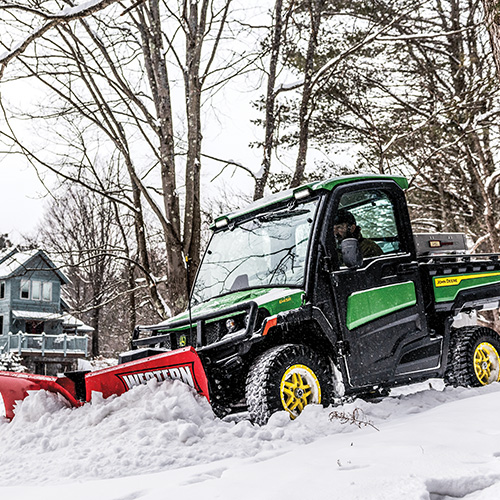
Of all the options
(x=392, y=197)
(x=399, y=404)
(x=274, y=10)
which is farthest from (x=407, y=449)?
(x=274, y=10)

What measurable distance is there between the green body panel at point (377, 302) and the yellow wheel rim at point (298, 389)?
28.3 inches

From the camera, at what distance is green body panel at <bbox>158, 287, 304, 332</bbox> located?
5.19m

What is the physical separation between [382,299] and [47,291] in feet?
110

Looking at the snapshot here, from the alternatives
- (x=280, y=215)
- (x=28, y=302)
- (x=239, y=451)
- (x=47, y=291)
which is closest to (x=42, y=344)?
(x=28, y=302)

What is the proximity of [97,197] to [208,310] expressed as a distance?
27794 millimetres

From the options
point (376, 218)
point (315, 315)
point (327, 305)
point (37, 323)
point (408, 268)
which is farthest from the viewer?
point (37, 323)

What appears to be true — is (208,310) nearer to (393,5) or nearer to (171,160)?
(171,160)

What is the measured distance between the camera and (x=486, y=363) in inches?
266

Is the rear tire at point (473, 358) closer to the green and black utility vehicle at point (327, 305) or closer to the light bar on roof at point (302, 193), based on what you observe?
the green and black utility vehicle at point (327, 305)

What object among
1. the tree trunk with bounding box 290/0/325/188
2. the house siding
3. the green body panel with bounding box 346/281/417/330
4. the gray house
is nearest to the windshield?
the green body panel with bounding box 346/281/417/330

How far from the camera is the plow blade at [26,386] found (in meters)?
5.68

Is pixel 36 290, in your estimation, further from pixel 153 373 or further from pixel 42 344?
pixel 153 373

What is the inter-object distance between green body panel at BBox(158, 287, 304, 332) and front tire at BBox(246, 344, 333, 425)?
14.3 inches

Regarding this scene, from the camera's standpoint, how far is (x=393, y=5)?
15.0 metres
